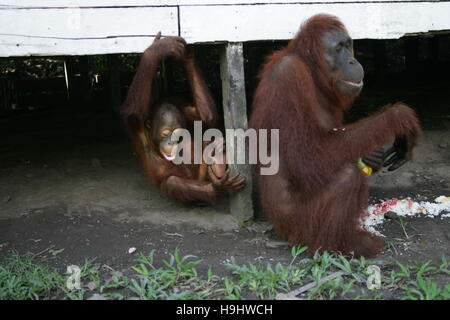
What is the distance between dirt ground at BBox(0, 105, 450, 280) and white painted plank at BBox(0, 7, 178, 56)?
4.41ft

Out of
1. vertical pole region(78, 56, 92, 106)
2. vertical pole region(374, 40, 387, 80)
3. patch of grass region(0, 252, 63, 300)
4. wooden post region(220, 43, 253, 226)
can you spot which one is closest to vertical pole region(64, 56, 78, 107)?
vertical pole region(78, 56, 92, 106)

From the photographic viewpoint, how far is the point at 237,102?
4172 mm

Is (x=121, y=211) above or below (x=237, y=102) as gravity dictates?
below

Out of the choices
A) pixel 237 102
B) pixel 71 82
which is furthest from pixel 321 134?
pixel 71 82

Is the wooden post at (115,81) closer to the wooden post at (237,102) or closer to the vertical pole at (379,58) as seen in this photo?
the wooden post at (237,102)

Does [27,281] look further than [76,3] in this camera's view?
No

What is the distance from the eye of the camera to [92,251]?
3.83 metres

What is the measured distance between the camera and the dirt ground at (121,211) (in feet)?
12.6

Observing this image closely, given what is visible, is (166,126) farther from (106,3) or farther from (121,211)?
(106,3)

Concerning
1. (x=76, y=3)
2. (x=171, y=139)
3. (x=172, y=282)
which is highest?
(x=76, y=3)

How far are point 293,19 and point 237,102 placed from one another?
2.47ft

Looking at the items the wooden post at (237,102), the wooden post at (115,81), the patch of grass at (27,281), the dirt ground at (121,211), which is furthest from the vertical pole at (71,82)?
the patch of grass at (27,281)

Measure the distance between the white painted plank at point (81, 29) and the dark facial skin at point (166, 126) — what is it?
26.2 inches
